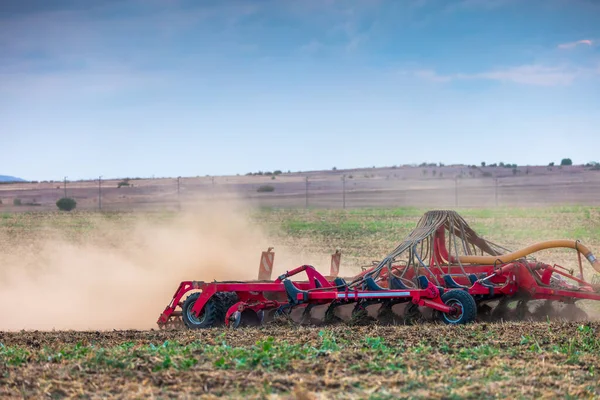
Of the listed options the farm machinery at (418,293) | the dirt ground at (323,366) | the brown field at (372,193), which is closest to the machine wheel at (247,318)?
the farm machinery at (418,293)

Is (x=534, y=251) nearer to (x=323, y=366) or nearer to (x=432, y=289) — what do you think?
(x=432, y=289)

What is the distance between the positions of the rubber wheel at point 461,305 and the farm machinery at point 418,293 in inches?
0.6

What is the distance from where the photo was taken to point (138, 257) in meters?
23.8

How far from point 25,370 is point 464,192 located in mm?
65016

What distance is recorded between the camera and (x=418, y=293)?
1277 centimetres

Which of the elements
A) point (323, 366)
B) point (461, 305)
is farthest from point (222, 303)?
point (323, 366)

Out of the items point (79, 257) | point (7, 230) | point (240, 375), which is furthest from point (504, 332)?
point (7, 230)

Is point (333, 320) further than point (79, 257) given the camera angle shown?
No

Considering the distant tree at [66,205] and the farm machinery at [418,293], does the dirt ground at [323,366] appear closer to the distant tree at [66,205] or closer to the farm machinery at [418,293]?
the farm machinery at [418,293]

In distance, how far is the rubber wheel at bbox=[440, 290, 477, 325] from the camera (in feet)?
40.9

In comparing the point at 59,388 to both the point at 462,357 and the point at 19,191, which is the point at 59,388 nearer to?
the point at 462,357

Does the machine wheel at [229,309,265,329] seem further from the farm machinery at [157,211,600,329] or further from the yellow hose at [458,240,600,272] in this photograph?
the yellow hose at [458,240,600,272]

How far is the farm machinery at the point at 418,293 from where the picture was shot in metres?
13.0

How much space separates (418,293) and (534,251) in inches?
92.8
